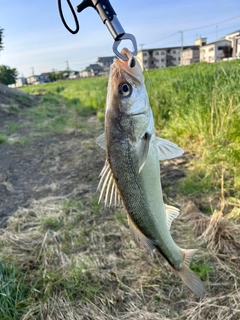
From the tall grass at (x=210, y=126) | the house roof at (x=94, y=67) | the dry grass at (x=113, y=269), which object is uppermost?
the house roof at (x=94, y=67)

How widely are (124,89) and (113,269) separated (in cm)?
220

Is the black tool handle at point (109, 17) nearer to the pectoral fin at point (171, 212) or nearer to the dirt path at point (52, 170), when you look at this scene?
the pectoral fin at point (171, 212)

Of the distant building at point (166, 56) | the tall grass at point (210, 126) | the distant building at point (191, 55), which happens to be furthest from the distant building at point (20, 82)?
the tall grass at point (210, 126)

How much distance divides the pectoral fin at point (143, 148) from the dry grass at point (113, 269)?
1762mm

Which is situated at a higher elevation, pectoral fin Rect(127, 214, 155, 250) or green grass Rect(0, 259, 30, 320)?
pectoral fin Rect(127, 214, 155, 250)

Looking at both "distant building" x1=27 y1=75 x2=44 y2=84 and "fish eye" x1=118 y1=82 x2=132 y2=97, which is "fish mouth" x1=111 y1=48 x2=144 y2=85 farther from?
"distant building" x1=27 y1=75 x2=44 y2=84

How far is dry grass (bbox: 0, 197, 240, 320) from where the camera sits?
2.28 metres

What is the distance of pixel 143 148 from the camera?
998mm

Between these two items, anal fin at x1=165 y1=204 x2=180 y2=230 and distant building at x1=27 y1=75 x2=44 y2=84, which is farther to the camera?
distant building at x1=27 y1=75 x2=44 y2=84

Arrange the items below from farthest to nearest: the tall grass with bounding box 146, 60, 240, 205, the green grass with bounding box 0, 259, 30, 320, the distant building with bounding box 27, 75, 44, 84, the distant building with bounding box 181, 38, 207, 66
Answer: the distant building with bounding box 27, 75, 44, 84
the distant building with bounding box 181, 38, 207, 66
the tall grass with bounding box 146, 60, 240, 205
the green grass with bounding box 0, 259, 30, 320

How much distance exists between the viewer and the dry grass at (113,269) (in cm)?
228

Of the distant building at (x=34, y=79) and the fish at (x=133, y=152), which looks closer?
the fish at (x=133, y=152)

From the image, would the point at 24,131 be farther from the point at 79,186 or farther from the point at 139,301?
the point at 139,301

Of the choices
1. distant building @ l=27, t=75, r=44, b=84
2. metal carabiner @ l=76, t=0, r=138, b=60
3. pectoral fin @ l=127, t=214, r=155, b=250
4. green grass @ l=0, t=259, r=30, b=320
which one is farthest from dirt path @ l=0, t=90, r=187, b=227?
distant building @ l=27, t=75, r=44, b=84
